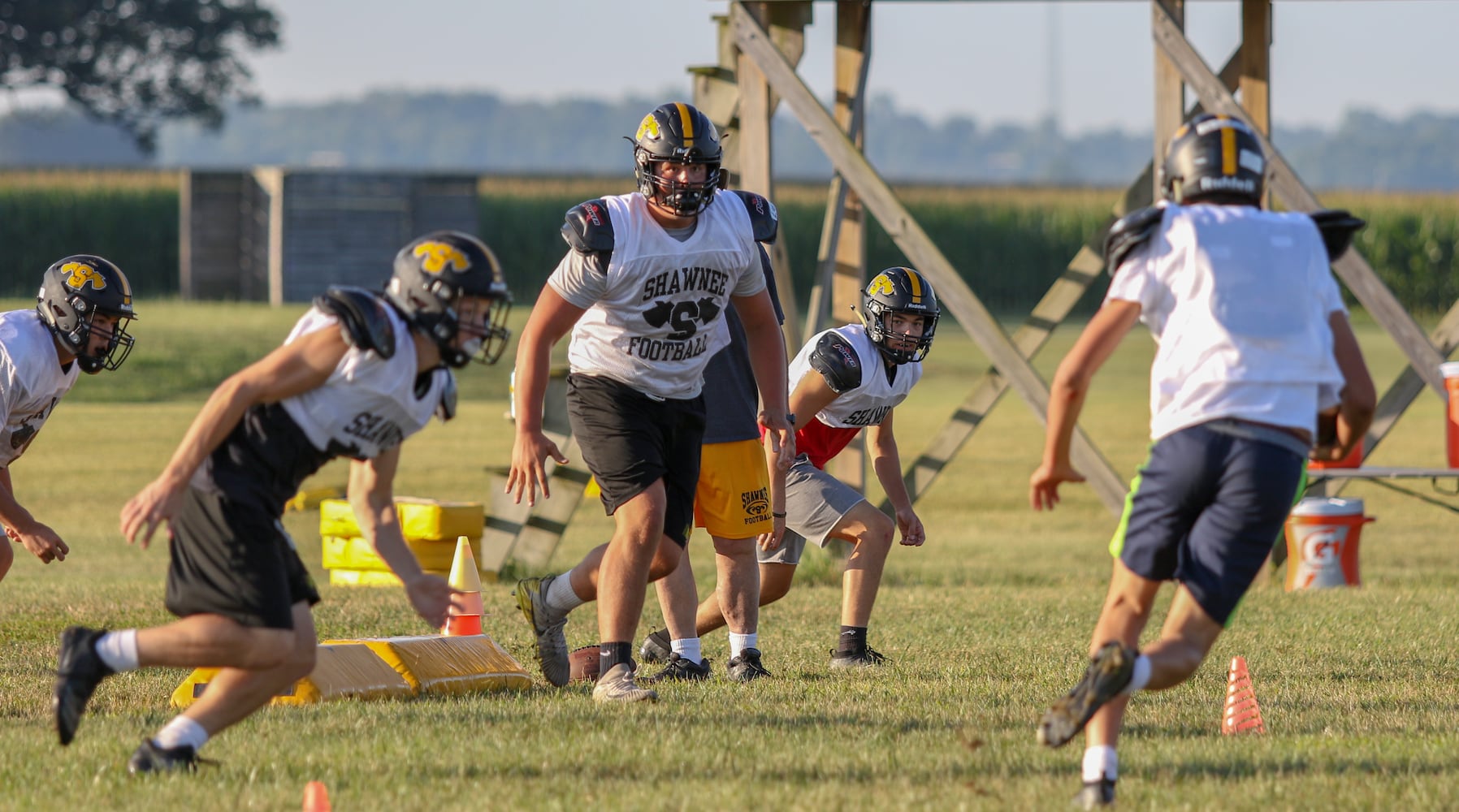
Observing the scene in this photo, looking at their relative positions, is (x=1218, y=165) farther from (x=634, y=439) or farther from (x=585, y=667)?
(x=585, y=667)

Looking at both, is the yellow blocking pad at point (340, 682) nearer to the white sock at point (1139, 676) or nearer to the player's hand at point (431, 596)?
the player's hand at point (431, 596)

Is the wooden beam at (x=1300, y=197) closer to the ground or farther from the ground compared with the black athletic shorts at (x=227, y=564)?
farther from the ground

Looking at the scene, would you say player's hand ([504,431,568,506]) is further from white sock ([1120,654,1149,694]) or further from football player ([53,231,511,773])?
white sock ([1120,654,1149,694])

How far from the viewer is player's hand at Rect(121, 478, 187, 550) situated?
4.92m

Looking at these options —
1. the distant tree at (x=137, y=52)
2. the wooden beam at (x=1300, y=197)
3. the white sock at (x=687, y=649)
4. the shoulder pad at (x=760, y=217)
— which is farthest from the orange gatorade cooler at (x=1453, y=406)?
the distant tree at (x=137, y=52)

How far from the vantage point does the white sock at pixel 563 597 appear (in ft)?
23.8

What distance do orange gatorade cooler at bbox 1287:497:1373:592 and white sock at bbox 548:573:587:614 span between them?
615cm

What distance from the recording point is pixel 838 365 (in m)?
7.80

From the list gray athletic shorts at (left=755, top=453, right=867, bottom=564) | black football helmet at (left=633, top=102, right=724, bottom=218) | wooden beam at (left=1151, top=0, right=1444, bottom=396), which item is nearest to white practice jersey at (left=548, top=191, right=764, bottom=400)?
black football helmet at (left=633, top=102, right=724, bottom=218)

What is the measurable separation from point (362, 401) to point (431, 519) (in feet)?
20.7

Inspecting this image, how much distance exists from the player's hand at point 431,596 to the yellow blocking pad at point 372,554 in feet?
19.7

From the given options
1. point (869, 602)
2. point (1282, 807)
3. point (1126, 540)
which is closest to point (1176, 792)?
point (1282, 807)

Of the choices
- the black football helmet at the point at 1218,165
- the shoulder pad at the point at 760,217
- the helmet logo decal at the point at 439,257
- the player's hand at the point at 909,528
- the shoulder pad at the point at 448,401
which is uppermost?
the black football helmet at the point at 1218,165

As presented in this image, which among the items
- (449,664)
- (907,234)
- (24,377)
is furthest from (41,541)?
(907,234)
